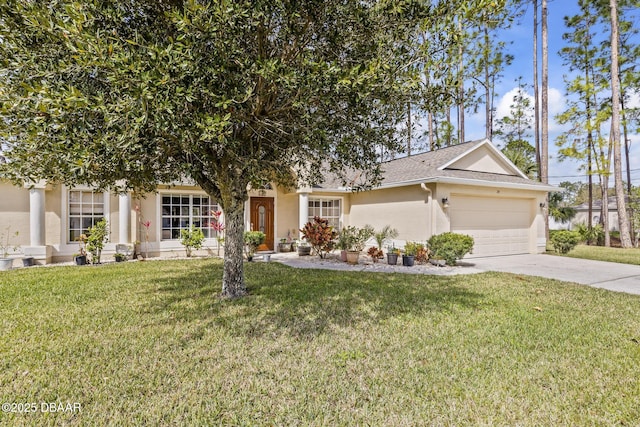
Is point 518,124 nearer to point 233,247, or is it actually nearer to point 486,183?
point 486,183

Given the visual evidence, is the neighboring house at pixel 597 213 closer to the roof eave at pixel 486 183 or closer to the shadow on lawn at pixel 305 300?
the roof eave at pixel 486 183

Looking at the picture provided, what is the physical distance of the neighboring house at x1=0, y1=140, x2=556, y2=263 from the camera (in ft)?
36.4

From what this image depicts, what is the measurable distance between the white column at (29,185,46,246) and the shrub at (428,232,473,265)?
43.4 ft

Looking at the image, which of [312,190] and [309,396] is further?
[312,190]

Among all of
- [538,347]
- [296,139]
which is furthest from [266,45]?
→ [538,347]

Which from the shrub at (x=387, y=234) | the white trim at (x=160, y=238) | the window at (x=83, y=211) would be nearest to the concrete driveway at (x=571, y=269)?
the shrub at (x=387, y=234)

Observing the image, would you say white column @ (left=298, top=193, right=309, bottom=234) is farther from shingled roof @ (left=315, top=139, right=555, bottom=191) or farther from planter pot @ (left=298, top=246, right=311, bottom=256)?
planter pot @ (left=298, top=246, right=311, bottom=256)

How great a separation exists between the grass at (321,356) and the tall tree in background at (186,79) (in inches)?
90.7

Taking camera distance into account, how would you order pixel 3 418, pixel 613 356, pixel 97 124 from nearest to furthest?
pixel 3 418 < pixel 97 124 < pixel 613 356

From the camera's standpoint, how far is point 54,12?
3557 mm

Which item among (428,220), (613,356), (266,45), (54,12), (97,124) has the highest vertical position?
(266,45)

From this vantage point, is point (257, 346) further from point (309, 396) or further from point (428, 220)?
point (428, 220)

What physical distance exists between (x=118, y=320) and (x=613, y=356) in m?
7.22

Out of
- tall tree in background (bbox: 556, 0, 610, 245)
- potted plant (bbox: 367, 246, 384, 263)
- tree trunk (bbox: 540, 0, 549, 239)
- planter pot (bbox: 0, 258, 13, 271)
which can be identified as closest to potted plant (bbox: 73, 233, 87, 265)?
planter pot (bbox: 0, 258, 13, 271)
